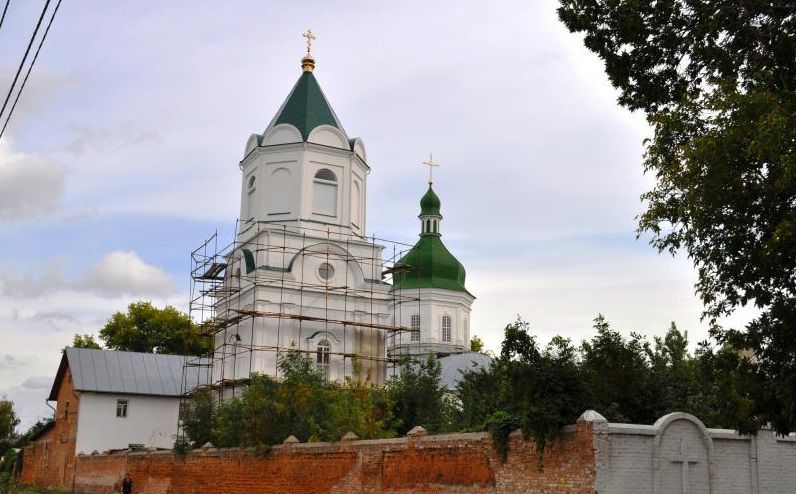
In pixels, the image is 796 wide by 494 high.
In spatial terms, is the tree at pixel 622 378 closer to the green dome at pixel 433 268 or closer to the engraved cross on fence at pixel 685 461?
the engraved cross on fence at pixel 685 461

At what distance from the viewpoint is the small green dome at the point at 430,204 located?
55312mm

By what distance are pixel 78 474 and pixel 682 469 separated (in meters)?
28.6

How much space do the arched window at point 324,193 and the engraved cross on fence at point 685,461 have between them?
23.2 meters

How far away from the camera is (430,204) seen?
5544 centimetres

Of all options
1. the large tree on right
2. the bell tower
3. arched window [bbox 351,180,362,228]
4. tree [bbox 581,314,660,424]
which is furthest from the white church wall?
the large tree on right

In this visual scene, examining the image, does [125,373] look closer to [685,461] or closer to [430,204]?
[430,204]

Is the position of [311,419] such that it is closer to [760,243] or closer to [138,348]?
[760,243]

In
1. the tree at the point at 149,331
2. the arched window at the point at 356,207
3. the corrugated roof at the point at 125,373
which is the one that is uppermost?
the arched window at the point at 356,207

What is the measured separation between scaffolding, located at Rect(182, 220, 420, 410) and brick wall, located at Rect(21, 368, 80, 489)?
245 inches

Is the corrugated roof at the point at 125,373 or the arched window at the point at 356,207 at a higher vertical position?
the arched window at the point at 356,207

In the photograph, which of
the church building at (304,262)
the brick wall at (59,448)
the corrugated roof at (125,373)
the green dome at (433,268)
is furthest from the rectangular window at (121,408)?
the green dome at (433,268)

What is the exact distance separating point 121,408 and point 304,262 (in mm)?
11040

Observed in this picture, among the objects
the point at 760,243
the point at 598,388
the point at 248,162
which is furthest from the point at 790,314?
the point at 248,162

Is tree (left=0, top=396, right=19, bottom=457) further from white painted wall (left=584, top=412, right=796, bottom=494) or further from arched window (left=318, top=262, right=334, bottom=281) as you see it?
white painted wall (left=584, top=412, right=796, bottom=494)
